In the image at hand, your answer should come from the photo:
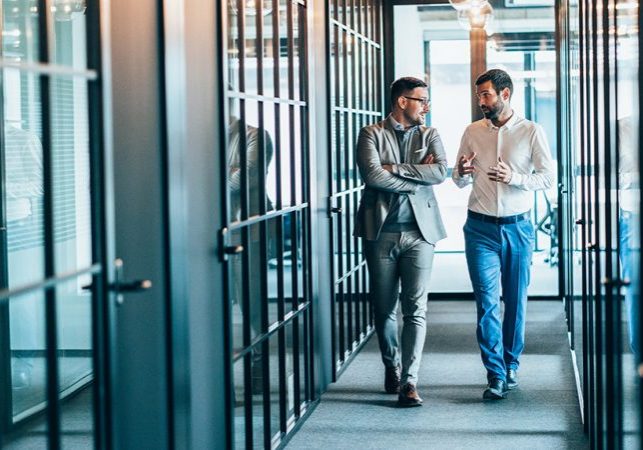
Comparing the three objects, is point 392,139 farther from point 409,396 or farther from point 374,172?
point 409,396

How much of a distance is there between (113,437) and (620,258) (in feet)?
4.69

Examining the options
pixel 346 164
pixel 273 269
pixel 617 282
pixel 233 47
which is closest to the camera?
pixel 617 282

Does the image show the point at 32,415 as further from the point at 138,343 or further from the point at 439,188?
the point at 439,188

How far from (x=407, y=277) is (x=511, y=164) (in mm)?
804

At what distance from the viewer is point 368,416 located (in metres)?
5.24

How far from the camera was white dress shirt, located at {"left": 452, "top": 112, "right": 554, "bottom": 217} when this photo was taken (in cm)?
551

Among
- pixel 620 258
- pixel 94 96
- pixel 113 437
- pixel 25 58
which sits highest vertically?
pixel 25 58

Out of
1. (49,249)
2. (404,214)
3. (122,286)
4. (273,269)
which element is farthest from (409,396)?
(49,249)

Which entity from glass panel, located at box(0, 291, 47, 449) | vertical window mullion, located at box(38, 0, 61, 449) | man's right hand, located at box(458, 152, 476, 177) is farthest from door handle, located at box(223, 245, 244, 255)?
man's right hand, located at box(458, 152, 476, 177)

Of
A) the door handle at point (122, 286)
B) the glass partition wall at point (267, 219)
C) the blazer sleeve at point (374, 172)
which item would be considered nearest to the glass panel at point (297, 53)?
the glass partition wall at point (267, 219)

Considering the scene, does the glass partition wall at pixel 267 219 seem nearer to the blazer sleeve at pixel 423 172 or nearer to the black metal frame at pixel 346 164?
the blazer sleeve at pixel 423 172

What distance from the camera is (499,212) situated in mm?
5508

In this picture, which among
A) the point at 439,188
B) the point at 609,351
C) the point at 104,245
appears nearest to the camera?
the point at 104,245

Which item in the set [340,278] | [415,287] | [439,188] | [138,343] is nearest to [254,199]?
[138,343]
